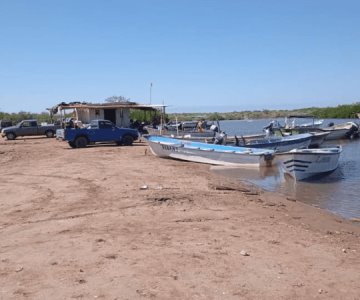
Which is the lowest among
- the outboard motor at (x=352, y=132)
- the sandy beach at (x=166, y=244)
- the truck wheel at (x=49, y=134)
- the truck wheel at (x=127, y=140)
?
the outboard motor at (x=352, y=132)

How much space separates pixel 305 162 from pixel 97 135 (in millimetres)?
14747

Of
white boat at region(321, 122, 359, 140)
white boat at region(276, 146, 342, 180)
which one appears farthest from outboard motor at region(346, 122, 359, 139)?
white boat at region(276, 146, 342, 180)

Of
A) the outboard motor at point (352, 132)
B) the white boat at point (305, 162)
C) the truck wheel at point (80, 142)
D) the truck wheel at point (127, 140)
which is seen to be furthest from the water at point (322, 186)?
the outboard motor at point (352, 132)

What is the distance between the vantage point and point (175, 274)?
5.80 m

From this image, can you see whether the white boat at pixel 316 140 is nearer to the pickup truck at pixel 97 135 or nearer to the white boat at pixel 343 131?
the white boat at pixel 343 131

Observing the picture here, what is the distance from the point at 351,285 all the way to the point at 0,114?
7741 cm

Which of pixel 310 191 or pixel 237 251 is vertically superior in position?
pixel 237 251

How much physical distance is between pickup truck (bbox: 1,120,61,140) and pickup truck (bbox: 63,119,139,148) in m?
12.4

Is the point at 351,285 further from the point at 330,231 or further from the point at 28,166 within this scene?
the point at 28,166

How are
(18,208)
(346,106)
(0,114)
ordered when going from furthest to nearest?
(346,106)
(0,114)
(18,208)

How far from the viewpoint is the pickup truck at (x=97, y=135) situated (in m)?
27.9

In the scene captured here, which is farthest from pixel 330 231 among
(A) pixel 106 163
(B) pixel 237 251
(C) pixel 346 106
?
(C) pixel 346 106

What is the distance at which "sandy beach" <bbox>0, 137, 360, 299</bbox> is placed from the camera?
539 centimetres

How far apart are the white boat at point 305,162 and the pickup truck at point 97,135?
1330 centimetres
